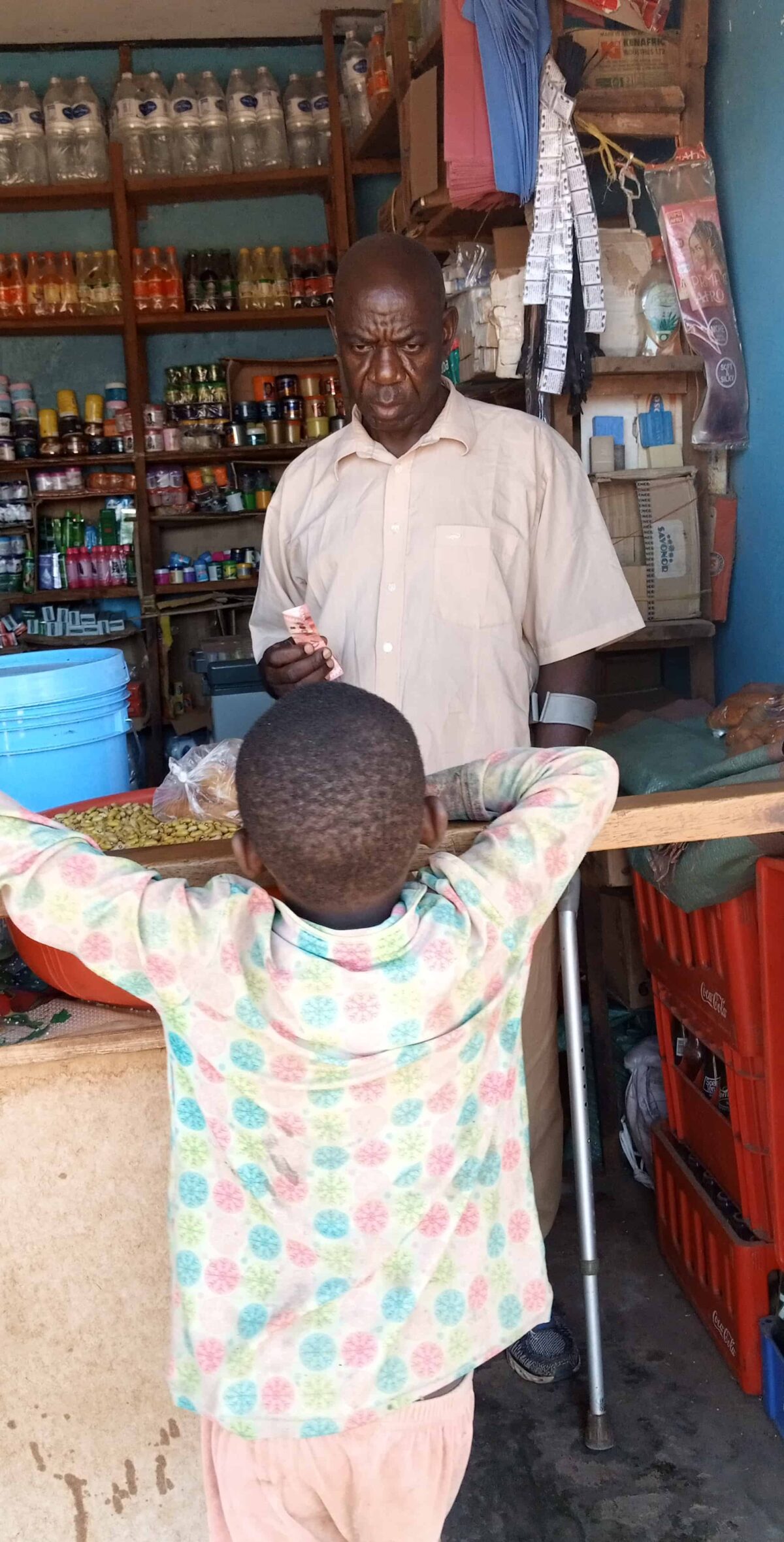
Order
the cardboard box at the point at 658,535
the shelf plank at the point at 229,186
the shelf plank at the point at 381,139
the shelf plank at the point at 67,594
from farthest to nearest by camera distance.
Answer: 1. the shelf plank at the point at 67,594
2. the shelf plank at the point at 229,186
3. the shelf plank at the point at 381,139
4. the cardboard box at the point at 658,535

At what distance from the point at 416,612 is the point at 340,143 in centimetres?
384

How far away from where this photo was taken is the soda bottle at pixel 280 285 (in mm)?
5336

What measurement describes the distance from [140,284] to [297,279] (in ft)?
2.24

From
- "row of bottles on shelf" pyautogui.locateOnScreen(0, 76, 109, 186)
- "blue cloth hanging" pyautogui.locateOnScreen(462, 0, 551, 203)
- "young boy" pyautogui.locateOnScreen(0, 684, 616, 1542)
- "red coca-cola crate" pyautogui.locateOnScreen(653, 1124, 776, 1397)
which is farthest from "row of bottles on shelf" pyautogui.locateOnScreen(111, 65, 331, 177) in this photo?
"young boy" pyautogui.locateOnScreen(0, 684, 616, 1542)

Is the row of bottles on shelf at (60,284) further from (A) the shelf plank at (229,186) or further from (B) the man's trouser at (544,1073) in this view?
(B) the man's trouser at (544,1073)

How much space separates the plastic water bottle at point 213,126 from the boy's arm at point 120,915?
193 inches

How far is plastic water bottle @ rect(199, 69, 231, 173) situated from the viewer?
5.13 meters

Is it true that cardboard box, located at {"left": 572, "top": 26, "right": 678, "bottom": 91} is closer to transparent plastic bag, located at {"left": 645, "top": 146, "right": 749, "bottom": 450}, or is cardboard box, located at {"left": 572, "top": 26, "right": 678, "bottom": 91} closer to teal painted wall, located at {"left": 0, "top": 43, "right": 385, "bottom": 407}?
transparent plastic bag, located at {"left": 645, "top": 146, "right": 749, "bottom": 450}

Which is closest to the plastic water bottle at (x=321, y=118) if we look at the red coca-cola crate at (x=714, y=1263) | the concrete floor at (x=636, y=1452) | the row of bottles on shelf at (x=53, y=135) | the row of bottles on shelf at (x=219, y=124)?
the row of bottles on shelf at (x=219, y=124)

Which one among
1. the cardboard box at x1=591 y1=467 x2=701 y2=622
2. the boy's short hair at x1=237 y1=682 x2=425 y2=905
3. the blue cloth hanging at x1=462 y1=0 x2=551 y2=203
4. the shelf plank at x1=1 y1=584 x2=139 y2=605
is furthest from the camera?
the shelf plank at x1=1 y1=584 x2=139 y2=605

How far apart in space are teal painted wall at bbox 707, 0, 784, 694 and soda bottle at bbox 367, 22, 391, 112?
67.9 inches

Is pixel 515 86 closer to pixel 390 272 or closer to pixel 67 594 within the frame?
pixel 390 272

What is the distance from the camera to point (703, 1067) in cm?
217

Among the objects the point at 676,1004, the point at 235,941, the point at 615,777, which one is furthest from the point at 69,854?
the point at 676,1004
